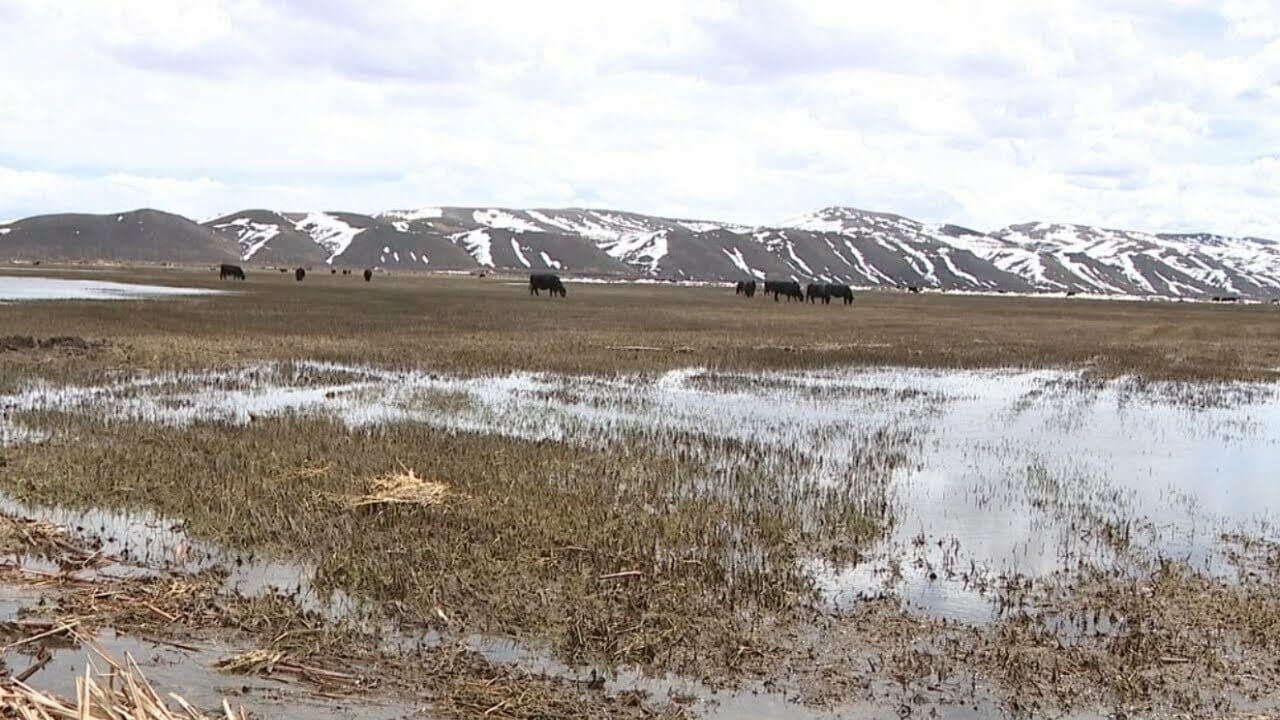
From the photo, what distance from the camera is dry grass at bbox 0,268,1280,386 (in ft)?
92.4

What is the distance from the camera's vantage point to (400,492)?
1223 cm

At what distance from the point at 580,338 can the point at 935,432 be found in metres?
18.7

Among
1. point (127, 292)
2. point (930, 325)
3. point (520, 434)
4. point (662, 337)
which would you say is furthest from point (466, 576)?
point (127, 292)

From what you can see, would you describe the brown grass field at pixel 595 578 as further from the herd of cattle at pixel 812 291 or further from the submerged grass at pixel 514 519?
the herd of cattle at pixel 812 291

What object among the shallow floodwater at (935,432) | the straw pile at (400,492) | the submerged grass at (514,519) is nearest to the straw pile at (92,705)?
the submerged grass at (514,519)

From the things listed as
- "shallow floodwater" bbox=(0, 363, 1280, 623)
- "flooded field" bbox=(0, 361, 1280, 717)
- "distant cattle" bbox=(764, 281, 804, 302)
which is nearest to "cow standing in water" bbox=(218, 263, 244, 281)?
"distant cattle" bbox=(764, 281, 804, 302)

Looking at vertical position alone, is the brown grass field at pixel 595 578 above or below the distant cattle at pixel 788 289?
below

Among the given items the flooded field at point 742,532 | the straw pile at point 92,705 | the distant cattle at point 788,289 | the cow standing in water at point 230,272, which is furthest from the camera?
the cow standing in water at point 230,272

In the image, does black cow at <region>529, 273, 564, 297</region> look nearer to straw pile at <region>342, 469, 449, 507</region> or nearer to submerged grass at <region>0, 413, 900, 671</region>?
submerged grass at <region>0, 413, 900, 671</region>

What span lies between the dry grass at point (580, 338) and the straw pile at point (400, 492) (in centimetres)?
1356

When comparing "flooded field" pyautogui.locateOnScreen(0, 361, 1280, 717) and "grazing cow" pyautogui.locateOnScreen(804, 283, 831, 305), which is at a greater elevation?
"grazing cow" pyautogui.locateOnScreen(804, 283, 831, 305)

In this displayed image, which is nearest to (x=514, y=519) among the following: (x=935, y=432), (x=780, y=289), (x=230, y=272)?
(x=935, y=432)

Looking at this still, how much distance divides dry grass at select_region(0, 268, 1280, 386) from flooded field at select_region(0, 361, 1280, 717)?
7015 millimetres

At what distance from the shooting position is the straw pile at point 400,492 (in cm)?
1192
